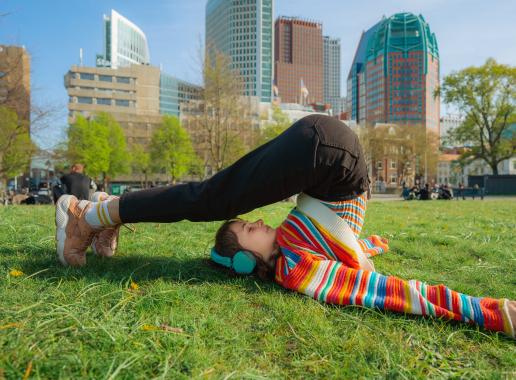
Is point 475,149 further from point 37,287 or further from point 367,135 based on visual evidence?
point 37,287

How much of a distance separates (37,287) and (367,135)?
192ft

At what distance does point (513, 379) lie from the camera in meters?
1.30

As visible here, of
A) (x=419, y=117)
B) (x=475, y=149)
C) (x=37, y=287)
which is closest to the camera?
(x=37, y=287)

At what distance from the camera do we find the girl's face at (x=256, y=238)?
2.45 m

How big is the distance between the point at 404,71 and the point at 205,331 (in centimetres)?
15056

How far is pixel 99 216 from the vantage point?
2.45 meters

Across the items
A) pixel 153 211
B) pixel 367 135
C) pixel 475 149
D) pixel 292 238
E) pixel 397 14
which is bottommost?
pixel 292 238

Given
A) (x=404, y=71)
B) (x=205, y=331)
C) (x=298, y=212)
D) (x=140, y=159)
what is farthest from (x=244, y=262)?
(x=404, y=71)

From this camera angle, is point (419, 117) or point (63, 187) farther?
point (419, 117)

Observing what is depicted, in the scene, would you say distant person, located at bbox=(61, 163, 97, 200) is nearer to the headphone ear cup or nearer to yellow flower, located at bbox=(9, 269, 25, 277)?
yellow flower, located at bbox=(9, 269, 25, 277)

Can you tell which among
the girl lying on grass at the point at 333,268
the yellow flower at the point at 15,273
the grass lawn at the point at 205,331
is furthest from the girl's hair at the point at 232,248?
the yellow flower at the point at 15,273

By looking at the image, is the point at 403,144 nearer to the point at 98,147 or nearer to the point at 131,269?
the point at 98,147

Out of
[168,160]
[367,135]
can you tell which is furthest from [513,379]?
[367,135]

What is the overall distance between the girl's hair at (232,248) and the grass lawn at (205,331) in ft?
0.35
